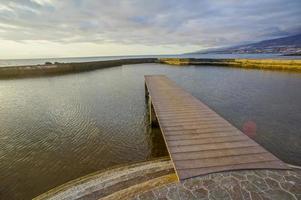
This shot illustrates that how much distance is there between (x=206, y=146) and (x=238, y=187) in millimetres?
1483

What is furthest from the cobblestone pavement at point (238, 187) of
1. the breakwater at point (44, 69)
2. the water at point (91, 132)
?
the breakwater at point (44, 69)

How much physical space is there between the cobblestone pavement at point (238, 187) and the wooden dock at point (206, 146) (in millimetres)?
170

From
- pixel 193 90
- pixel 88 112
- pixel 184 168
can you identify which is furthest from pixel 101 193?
pixel 193 90

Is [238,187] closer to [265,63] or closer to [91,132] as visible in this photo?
[91,132]

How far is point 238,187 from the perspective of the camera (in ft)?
11.6

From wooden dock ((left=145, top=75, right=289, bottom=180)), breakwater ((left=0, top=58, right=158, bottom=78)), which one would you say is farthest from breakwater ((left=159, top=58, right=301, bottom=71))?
wooden dock ((left=145, top=75, right=289, bottom=180))

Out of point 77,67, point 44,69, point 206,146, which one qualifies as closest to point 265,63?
point 77,67

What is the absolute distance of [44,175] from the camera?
240 inches

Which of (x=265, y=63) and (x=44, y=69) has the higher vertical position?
(x=44, y=69)

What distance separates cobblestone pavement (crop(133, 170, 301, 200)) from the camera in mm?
3332

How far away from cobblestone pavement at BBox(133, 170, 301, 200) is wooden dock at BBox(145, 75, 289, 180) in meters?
0.17

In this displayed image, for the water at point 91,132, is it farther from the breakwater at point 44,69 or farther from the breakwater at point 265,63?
the breakwater at point 265,63

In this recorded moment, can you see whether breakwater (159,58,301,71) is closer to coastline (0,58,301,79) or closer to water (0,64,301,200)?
coastline (0,58,301,79)

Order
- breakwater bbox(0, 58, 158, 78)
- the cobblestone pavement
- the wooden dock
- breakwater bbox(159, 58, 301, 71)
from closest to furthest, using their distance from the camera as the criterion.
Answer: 1. the cobblestone pavement
2. the wooden dock
3. breakwater bbox(0, 58, 158, 78)
4. breakwater bbox(159, 58, 301, 71)
